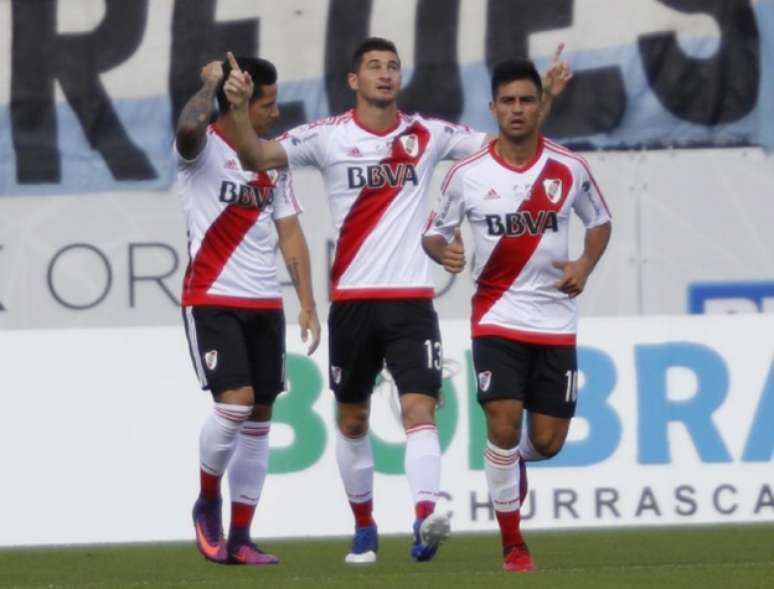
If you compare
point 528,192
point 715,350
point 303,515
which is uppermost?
point 528,192

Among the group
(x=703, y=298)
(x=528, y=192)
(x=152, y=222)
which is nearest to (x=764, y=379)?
(x=703, y=298)

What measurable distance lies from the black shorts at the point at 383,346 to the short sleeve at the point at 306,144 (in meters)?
0.63

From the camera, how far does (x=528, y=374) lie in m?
9.18

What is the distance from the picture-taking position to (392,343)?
9477 mm

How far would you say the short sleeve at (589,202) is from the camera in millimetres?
9211

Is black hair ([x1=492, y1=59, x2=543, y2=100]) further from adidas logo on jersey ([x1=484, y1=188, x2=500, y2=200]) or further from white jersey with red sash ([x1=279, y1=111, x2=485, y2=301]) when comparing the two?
white jersey with red sash ([x1=279, y1=111, x2=485, y2=301])

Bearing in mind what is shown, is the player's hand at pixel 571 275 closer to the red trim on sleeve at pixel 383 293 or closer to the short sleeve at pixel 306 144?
the red trim on sleeve at pixel 383 293

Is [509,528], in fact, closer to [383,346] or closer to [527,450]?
[527,450]

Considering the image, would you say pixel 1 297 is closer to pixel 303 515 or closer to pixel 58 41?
pixel 58 41

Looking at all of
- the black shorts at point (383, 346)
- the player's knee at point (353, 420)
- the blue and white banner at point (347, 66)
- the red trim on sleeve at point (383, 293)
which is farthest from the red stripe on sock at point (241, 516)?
the blue and white banner at point (347, 66)

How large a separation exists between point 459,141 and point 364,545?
1849 mm

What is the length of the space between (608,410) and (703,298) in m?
2.92

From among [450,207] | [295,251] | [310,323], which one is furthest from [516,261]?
[295,251]

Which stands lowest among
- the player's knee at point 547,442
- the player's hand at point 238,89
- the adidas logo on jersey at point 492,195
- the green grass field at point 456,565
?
the green grass field at point 456,565
